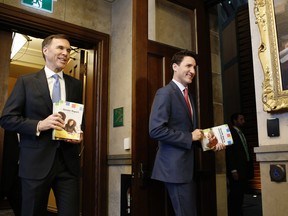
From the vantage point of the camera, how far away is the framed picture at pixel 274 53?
189 cm

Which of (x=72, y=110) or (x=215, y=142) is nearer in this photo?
(x=72, y=110)

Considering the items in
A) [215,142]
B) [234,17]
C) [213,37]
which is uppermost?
[234,17]

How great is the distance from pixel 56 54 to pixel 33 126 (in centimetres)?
48

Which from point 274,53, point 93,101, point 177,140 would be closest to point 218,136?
point 177,140

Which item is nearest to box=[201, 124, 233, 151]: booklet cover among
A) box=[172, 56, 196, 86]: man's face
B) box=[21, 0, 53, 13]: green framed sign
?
box=[172, 56, 196, 86]: man's face

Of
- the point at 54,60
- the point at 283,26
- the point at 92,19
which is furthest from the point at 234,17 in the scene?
the point at 54,60

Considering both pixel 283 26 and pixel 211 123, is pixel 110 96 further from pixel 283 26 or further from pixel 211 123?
pixel 283 26

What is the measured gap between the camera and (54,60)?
1.84m

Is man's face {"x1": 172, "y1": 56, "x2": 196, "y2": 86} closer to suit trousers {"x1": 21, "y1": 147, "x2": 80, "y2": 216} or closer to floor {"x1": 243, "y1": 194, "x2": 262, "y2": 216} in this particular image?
suit trousers {"x1": 21, "y1": 147, "x2": 80, "y2": 216}

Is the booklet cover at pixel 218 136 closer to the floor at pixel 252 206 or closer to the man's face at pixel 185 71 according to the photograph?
the man's face at pixel 185 71

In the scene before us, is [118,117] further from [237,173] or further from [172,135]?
[237,173]

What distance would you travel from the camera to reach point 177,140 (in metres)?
1.95

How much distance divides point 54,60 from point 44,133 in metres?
0.46

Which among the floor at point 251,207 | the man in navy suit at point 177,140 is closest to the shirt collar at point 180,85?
the man in navy suit at point 177,140
